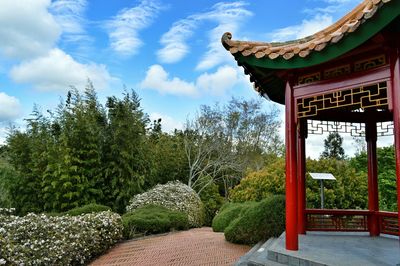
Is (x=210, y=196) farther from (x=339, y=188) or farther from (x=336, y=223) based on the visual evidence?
(x=336, y=223)

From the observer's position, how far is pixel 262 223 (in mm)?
6730

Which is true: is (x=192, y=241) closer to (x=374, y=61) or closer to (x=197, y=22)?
(x=197, y=22)

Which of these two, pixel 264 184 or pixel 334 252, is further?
pixel 264 184

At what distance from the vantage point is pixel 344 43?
361 centimetres

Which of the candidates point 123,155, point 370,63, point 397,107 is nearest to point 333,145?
point 123,155

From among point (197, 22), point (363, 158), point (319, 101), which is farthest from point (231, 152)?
point (319, 101)

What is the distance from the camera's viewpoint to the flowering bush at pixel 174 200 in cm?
1191

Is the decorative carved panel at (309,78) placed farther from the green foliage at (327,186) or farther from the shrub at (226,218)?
the green foliage at (327,186)

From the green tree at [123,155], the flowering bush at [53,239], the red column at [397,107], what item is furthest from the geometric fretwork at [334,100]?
the green tree at [123,155]

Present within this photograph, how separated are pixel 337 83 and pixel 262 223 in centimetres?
334

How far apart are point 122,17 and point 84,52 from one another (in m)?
1.16

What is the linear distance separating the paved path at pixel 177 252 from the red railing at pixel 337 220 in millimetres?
1247

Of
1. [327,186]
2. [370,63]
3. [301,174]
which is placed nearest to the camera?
[370,63]

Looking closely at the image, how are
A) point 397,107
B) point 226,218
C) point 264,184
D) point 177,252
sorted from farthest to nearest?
point 264,184
point 226,218
point 177,252
point 397,107
